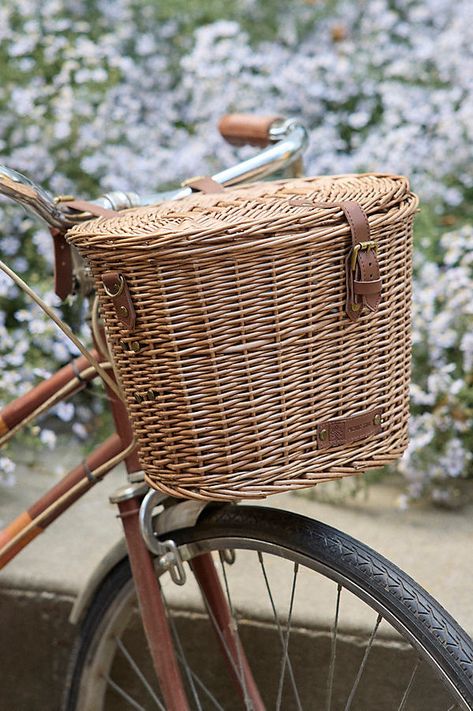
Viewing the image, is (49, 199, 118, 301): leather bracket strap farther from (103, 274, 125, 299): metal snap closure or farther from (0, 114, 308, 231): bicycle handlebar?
(103, 274, 125, 299): metal snap closure

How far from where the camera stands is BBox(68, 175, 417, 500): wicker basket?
1.08 meters

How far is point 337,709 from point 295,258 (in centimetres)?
106

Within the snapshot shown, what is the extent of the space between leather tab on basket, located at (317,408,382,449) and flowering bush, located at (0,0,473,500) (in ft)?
3.35

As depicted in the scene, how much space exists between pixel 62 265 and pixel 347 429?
502mm

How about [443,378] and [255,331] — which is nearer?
[255,331]

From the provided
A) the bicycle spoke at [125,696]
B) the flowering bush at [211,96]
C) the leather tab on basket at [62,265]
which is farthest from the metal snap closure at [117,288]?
the flowering bush at [211,96]

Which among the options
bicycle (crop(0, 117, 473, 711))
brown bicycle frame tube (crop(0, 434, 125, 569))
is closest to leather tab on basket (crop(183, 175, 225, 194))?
bicycle (crop(0, 117, 473, 711))

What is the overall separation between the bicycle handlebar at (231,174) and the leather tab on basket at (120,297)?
21 centimetres

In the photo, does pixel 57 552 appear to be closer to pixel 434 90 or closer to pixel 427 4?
pixel 434 90

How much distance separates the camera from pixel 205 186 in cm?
141

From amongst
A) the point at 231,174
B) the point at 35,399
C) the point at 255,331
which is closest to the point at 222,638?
the point at 35,399

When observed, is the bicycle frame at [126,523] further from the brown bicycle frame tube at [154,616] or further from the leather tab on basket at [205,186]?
the leather tab on basket at [205,186]

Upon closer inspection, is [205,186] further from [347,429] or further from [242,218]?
[347,429]

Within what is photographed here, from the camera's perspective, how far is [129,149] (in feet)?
9.14
